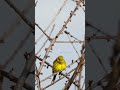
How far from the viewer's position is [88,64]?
113 centimetres

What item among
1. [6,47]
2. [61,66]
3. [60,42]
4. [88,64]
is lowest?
[61,66]

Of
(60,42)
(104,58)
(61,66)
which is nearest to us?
(104,58)

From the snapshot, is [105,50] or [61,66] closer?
[105,50]

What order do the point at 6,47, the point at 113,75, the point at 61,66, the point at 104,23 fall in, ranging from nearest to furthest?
the point at 113,75 < the point at 6,47 < the point at 104,23 < the point at 61,66

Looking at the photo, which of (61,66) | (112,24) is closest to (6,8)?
(112,24)

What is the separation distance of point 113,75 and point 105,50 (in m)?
0.87

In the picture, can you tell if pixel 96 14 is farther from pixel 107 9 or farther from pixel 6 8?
pixel 6 8

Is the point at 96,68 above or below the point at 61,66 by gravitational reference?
above

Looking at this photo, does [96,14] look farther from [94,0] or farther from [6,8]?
[6,8]

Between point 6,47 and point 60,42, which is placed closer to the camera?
point 6,47

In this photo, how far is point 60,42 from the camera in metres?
1.26

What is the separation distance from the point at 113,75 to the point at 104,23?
0.93 meters

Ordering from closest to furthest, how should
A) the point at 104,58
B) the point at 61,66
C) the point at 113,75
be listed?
the point at 113,75
the point at 104,58
the point at 61,66

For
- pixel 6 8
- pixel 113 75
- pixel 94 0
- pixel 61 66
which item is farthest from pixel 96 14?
pixel 61 66
